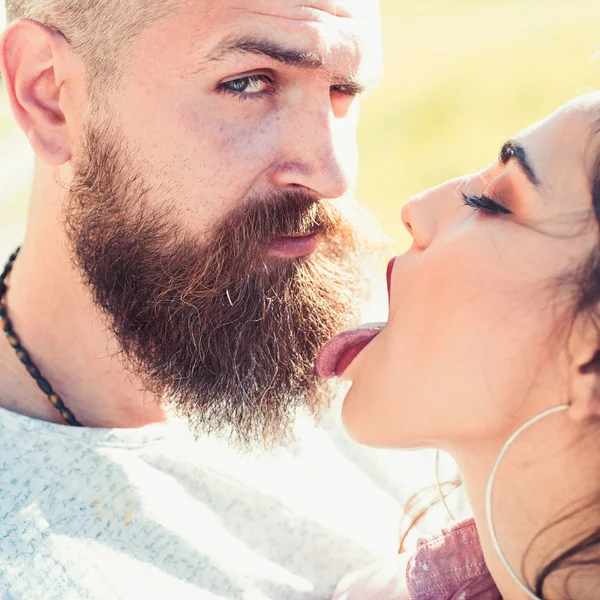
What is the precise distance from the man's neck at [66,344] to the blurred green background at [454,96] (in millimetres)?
2731

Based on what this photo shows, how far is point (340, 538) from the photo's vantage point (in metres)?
1.87

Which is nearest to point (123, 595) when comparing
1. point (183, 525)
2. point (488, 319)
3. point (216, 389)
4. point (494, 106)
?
point (183, 525)

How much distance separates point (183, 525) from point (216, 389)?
33cm

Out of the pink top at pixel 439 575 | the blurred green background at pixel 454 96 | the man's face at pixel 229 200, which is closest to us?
the pink top at pixel 439 575

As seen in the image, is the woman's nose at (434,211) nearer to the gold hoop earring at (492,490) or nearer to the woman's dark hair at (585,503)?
the woman's dark hair at (585,503)

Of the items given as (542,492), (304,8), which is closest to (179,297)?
Answer: (304,8)

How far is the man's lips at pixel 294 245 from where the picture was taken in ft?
5.95

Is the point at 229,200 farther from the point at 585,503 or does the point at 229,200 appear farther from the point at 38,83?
the point at 585,503

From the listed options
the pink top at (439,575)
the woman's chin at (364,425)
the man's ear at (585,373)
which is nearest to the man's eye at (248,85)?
the woman's chin at (364,425)

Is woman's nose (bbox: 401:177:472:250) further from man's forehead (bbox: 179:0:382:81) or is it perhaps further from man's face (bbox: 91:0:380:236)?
man's forehead (bbox: 179:0:382:81)

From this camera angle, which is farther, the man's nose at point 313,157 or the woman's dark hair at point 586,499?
the man's nose at point 313,157

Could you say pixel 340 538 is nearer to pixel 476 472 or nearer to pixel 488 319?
pixel 476 472

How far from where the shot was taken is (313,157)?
171cm

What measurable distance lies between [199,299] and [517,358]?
0.84 m
